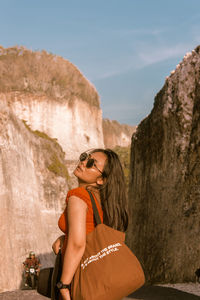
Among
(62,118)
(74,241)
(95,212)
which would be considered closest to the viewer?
(74,241)

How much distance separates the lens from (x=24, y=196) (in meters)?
23.0

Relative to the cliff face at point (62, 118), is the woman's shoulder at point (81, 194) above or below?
below

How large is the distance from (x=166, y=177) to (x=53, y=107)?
32.6 meters

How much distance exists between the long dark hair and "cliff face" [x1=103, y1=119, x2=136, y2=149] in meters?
71.7

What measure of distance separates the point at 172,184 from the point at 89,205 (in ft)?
42.5

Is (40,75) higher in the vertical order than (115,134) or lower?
higher

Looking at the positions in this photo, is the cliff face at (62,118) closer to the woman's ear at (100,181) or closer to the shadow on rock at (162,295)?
the shadow on rock at (162,295)

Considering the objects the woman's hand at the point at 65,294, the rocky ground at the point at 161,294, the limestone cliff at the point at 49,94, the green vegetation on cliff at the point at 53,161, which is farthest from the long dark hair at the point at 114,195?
the limestone cliff at the point at 49,94

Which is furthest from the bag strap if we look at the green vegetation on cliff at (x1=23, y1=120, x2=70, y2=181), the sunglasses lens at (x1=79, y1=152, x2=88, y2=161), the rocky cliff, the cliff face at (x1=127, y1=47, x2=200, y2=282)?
the green vegetation on cliff at (x1=23, y1=120, x2=70, y2=181)

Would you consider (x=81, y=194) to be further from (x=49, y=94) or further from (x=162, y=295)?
(x=49, y=94)

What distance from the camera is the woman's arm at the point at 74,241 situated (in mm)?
2697

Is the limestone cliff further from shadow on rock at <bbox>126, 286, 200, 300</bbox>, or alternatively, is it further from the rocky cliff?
shadow on rock at <bbox>126, 286, 200, 300</bbox>

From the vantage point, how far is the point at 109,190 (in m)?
3.13

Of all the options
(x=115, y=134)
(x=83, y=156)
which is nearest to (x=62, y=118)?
(x=115, y=134)
